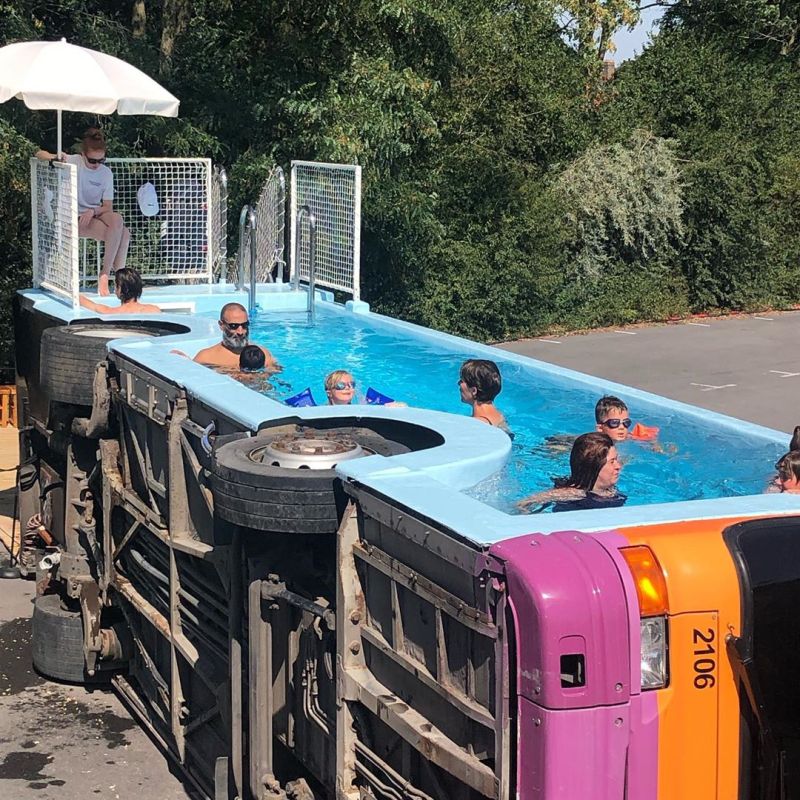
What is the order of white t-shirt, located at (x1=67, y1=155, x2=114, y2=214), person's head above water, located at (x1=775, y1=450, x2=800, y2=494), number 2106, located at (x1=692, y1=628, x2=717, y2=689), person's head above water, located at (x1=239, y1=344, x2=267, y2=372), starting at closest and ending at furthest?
number 2106, located at (x1=692, y1=628, x2=717, y2=689) → person's head above water, located at (x1=775, y1=450, x2=800, y2=494) → person's head above water, located at (x1=239, y1=344, x2=267, y2=372) → white t-shirt, located at (x1=67, y1=155, x2=114, y2=214)

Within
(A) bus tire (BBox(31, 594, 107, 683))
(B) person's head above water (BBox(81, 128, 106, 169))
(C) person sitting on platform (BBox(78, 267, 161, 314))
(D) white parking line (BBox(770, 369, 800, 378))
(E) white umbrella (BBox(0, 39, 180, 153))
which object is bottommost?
(A) bus tire (BBox(31, 594, 107, 683))

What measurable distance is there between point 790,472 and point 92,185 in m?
7.26

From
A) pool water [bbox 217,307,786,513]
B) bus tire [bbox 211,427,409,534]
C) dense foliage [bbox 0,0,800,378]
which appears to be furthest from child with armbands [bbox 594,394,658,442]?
dense foliage [bbox 0,0,800,378]

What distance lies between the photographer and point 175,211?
1156 cm

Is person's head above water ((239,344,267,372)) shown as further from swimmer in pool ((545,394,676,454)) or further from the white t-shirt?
the white t-shirt

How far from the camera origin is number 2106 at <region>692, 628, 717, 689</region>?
3258 millimetres

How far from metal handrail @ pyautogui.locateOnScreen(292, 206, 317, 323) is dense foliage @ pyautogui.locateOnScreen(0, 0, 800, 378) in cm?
280

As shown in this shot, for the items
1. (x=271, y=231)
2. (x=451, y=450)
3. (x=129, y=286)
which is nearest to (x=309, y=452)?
(x=451, y=450)

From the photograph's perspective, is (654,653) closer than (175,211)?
Yes

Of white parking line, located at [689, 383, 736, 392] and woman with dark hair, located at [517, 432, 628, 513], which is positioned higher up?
woman with dark hair, located at [517, 432, 628, 513]

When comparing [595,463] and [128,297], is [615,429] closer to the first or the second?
[595,463]

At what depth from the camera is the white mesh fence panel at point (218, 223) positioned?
38.8 ft

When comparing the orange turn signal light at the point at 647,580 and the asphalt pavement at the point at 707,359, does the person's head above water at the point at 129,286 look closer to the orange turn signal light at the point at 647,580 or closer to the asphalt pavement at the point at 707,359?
the orange turn signal light at the point at 647,580

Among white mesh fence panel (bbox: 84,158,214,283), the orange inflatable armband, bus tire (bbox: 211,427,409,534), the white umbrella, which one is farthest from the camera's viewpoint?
white mesh fence panel (bbox: 84,158,214,283)
